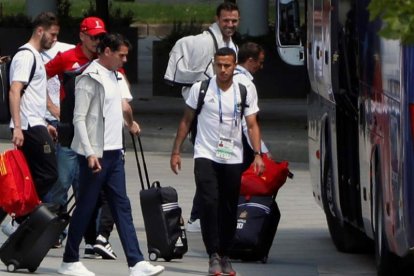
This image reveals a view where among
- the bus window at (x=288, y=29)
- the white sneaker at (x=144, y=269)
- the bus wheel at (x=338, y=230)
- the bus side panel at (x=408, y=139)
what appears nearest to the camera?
the bus side panel at (x=408, y=139)

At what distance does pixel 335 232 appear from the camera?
12.0 m

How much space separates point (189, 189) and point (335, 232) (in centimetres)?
368

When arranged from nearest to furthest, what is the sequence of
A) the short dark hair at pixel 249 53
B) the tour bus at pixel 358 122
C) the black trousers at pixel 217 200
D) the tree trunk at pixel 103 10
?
the tour bus at pixel 358 122 < the black trousers at pixel 217 200 < the short dark hair at pixel 249 53 < the tree trunk at pixel 103 10

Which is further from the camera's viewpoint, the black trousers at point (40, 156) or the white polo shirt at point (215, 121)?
the black trousers at point (40, 156)

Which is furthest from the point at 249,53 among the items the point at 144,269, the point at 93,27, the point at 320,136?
the point at 144,269

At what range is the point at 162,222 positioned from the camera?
10578mm

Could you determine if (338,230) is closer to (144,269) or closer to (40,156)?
(40,156)

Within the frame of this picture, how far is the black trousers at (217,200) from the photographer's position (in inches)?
397

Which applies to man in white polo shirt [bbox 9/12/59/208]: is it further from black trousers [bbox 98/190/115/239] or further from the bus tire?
the bus tire

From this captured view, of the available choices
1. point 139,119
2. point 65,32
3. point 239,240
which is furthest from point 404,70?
point 65,32

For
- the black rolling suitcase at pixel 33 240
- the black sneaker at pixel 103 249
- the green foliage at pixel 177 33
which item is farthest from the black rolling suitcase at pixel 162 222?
the green foliage at pixel 177 33

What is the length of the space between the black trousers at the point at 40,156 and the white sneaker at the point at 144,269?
1520mm

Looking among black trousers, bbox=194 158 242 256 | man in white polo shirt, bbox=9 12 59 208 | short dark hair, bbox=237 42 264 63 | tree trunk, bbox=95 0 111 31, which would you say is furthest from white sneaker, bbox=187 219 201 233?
tree trunk, bbox=95 0 111 31

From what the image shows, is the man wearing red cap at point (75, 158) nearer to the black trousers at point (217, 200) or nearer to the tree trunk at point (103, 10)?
the black trousers at point (217, 200)
